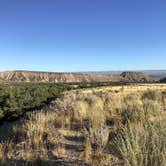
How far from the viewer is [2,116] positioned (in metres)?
20.6

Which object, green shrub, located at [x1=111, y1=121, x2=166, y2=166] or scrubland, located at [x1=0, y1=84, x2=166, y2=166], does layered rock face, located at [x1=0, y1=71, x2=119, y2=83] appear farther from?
green shrub, located at [x1=111, y1=121, x2=166, y2=166]

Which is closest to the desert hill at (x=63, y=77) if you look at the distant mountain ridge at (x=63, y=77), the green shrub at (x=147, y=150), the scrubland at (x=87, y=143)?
the distant mountain ridge at (x=63, y=77)

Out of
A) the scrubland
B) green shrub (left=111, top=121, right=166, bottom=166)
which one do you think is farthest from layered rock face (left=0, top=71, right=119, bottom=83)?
green shrub (left=111, top=121, right=166, bottom=166)

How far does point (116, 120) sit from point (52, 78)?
6067 inches

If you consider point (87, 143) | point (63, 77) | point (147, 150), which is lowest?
point (63, 77)

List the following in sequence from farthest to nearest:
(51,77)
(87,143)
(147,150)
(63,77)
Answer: (51,77)
(63,77)
(87,143)
(147,150)

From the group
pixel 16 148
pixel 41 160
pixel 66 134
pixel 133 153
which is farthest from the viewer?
pixel 66 134

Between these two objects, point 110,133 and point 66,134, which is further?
point 66,134

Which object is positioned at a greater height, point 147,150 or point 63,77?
point 147,150

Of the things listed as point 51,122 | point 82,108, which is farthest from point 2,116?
point 51,122

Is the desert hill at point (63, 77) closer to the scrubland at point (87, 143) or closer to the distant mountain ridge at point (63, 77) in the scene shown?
the distant mountain ridge at point (63, 77)

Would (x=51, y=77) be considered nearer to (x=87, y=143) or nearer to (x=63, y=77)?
(x=63, y=77)

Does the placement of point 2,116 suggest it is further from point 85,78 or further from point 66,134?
point 85,78

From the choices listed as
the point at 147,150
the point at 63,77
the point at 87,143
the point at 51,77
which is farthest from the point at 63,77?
the point at 147,150
